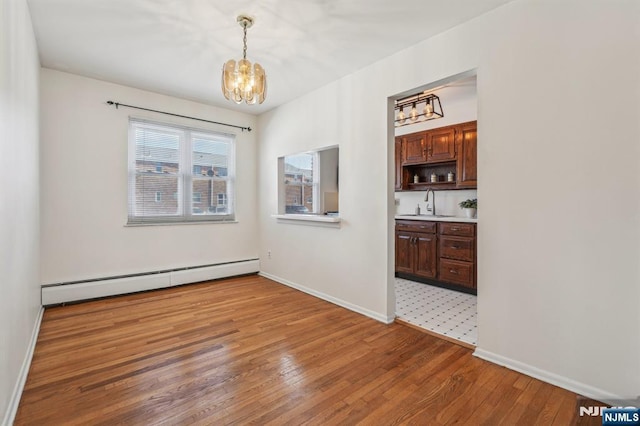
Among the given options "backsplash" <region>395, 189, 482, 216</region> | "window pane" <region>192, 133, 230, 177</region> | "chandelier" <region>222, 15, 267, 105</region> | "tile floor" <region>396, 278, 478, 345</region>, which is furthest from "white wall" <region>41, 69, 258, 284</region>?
"backsplash" <region>395, 189, 482, 216</region>

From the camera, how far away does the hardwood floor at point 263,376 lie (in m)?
1.67

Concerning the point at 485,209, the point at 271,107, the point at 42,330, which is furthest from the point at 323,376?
the point at 271,107

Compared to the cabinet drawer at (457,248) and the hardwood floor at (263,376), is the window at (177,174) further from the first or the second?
the cabinet drawer at (457,248)

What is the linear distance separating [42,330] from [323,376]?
267 cm

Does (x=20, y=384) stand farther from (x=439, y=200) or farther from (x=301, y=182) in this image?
(x=439, y=200)

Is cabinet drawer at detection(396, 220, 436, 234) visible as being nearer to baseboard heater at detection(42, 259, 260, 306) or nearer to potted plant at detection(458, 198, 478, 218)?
potted plant at detection(458, 198, 478, 218)

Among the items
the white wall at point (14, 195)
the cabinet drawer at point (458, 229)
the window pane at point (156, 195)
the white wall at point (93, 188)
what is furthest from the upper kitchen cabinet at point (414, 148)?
the white wall at point (14, 195)

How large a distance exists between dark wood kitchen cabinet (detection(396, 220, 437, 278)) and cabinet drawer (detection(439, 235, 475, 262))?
0.43 feet

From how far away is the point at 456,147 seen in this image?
4.21 meters

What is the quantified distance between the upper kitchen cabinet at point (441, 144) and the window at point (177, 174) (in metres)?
3.08

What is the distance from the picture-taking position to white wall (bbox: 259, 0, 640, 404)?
1.72 m

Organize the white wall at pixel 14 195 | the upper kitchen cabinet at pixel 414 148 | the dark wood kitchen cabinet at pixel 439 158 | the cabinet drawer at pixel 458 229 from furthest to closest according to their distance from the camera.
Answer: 1. the upper kitchen cabinet at pixel 414 148
2. the dark wood kitchen cabinet at pixel 439 158
3. the cabinet drawer at pixel 458 229
4. the white wall at pixel 14 195

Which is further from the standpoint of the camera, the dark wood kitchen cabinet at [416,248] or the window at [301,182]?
the window at [301,182]

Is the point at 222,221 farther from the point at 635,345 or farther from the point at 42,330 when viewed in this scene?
the point at 635,345
